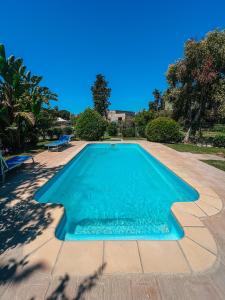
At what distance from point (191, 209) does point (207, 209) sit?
0.36 metres

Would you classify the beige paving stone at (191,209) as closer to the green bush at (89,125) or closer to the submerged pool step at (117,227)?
the submerged pool step at (117,227)

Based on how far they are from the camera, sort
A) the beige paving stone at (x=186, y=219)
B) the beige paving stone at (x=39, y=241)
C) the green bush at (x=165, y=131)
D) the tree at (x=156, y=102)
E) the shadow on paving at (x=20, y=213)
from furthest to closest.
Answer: the tree at (x=156, y=102)
the green bush at (x=165, y=131)
the beige paving stone at (x=186, y=219)
the shadow on paving at (x=20, y=213)
the beige paving stone at (x=39, y=241)

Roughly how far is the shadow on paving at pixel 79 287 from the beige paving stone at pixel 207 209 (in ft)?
8.66

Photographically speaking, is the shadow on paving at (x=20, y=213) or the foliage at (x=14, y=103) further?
the foliage at (x=14, y=103)

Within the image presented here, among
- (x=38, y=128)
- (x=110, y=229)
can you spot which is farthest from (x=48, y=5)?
(x=110, y=229)

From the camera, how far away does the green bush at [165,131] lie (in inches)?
689

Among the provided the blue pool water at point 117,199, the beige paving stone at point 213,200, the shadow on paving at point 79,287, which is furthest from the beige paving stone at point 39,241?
the beige paving stone at point 213,200

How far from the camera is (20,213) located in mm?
3941

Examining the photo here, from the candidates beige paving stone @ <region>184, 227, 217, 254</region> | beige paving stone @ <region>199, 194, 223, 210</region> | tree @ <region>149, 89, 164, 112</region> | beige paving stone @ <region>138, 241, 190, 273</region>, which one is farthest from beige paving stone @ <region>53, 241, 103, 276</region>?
tree @ <region>149, 89, 164, 112</region>

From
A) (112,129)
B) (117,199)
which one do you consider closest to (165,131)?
(112,129)

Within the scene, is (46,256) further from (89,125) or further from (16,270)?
(89,125)

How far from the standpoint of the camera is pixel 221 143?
46.8 ft

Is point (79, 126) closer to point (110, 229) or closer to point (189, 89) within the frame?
point (189, 89)

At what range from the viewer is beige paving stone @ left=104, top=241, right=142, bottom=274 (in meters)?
2.42
